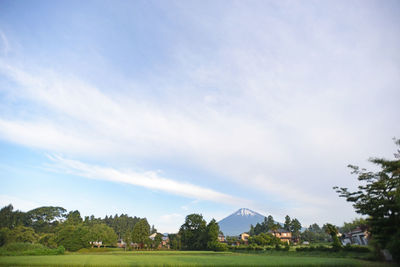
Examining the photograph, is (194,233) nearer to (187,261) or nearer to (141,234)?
(141,234)

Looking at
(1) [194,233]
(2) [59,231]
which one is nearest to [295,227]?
(1) [194,233]

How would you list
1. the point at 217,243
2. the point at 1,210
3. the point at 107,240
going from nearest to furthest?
the point at 217,243 → the point at 107,240 → the point at 1,210

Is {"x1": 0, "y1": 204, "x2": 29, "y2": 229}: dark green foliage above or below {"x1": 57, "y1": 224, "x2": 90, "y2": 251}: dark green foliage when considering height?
above

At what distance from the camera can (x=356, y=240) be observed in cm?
4769

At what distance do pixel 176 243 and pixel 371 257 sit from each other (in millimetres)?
55809

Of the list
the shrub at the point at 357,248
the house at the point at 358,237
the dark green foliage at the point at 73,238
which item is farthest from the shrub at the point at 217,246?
the dark green foliage at the point at 73,238

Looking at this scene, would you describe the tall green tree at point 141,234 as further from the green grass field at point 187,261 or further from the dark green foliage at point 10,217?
the dark green foliage at point 10,217

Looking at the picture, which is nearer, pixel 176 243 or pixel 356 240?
pixel 356 240

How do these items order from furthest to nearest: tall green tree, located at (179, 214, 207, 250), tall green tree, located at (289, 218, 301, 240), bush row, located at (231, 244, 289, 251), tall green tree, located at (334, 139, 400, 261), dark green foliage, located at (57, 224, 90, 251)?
tall green tree, located at (289, 218, 301, 240) < tall green tree, located at (179, 214, 207, 250) < dark green foliage, located at (57, 224, 90, 251) < bush row, located at (231, 244, 289, 251) < tall green tree, located at (334, 139, 400, 261)

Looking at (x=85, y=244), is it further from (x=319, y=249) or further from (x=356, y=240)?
(x=356, y=240)

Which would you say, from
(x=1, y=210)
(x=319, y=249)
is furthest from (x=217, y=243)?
(x=1, y=210)

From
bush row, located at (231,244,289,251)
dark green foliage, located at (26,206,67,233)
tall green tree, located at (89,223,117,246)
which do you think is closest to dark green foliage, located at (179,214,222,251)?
bush row, located at (231,244,289,251)

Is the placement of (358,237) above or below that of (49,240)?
above

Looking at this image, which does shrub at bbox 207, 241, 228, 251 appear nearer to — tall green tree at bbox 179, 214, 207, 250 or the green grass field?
tall green tree at bbox 179, 214, 207, 250
